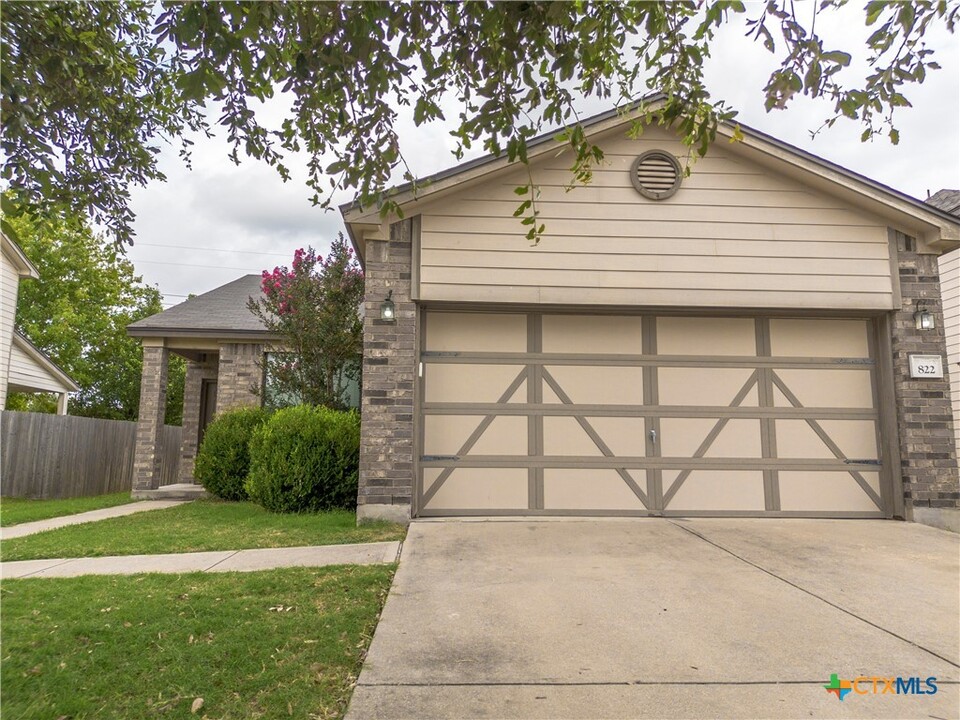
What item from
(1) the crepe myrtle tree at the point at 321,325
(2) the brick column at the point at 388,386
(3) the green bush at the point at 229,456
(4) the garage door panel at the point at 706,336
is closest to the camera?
(2) the brick column at the point at 388,386

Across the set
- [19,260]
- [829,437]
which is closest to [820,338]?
[829,437]

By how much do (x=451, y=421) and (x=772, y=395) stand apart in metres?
3.72

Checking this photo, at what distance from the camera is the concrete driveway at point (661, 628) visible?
101 inches

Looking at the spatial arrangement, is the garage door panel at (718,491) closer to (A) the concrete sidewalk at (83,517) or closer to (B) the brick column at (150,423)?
(A) the concrete sidewalk at (83,517)

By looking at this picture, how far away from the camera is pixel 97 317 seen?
84.6 ft

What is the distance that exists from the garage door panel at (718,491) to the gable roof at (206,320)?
712cm

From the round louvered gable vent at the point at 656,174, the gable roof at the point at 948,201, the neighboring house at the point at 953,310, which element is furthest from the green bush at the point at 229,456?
the gable roof at the point at 948,201

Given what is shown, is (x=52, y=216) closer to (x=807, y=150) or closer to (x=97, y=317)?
(x=807, y=150)

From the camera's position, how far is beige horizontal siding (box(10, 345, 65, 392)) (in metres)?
14.1

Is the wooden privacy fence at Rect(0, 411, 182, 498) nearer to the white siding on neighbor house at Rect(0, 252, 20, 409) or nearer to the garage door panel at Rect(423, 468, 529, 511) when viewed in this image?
the white siding on neighbor house at Rect(0, 252, 20, 409)

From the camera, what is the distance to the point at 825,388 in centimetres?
691

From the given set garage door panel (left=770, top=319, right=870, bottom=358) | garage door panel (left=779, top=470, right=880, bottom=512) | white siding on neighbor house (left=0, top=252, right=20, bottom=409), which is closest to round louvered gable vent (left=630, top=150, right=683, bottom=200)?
garage door panel (left=770, top=319, right=870, bottom=358)

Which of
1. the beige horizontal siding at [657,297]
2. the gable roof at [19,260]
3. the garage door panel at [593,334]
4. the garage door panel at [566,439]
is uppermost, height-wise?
the gable roof at [19,260]

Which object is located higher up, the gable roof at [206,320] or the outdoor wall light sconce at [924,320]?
the gable roof at [206,320]
